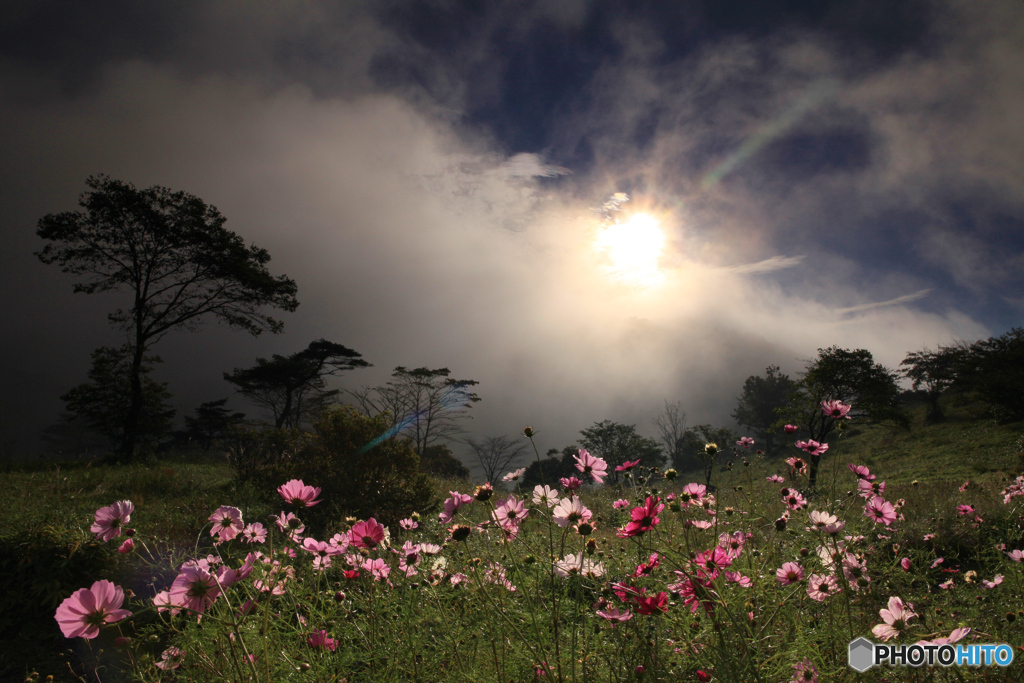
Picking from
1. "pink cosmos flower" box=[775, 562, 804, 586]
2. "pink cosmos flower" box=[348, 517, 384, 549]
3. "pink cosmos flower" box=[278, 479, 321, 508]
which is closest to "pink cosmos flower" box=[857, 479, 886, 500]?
"pink cosmos flower" box=[775, 562, 804, 586]

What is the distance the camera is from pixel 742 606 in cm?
145

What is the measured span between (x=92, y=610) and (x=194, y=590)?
24 cm

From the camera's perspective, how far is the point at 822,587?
1614 millimetres

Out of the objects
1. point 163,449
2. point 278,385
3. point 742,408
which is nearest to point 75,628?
point 163,449

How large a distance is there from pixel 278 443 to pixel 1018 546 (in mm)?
9285

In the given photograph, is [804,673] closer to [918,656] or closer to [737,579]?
[737,579]

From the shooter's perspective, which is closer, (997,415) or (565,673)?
(565,673)

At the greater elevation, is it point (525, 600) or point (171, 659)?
point (525, 600)

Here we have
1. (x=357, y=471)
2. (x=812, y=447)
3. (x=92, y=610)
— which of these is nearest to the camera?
(x=92, y=610)

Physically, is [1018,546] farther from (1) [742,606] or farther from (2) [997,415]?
(2) [997,415]

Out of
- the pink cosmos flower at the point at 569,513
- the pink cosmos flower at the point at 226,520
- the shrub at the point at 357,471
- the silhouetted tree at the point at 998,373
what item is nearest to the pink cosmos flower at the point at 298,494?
the pink cosmos flower at the point at 226,520

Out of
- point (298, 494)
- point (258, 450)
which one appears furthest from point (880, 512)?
point (258, 450)

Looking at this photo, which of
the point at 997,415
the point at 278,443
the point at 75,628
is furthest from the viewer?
the point at 997,415

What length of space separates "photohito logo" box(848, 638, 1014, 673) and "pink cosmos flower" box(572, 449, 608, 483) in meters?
0.81
